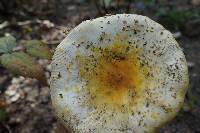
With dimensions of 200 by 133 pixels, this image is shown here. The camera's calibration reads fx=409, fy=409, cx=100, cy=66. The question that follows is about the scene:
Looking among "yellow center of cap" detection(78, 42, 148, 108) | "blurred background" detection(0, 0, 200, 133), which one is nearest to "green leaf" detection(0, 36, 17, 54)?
"blurred background" detection(0, 0, 200, 133)

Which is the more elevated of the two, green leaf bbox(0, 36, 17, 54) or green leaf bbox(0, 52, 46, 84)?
green leaf bbox(0, 36, 17, 54)

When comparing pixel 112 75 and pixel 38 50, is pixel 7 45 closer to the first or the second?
pixel 38 50

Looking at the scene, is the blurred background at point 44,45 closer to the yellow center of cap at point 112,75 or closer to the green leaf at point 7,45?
the green leaf at point 7,45

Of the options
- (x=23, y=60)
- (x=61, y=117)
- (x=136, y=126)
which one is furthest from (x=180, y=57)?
(x=23, y=60)

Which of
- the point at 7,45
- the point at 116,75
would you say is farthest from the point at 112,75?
the point at 7,45

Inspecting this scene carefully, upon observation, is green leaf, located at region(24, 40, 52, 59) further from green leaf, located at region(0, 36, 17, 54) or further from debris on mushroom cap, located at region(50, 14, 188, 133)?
debris on mushroom cap, located at region(50, 14, 188, 133)

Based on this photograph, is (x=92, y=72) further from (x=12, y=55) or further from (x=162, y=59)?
(x=12, y=55)
